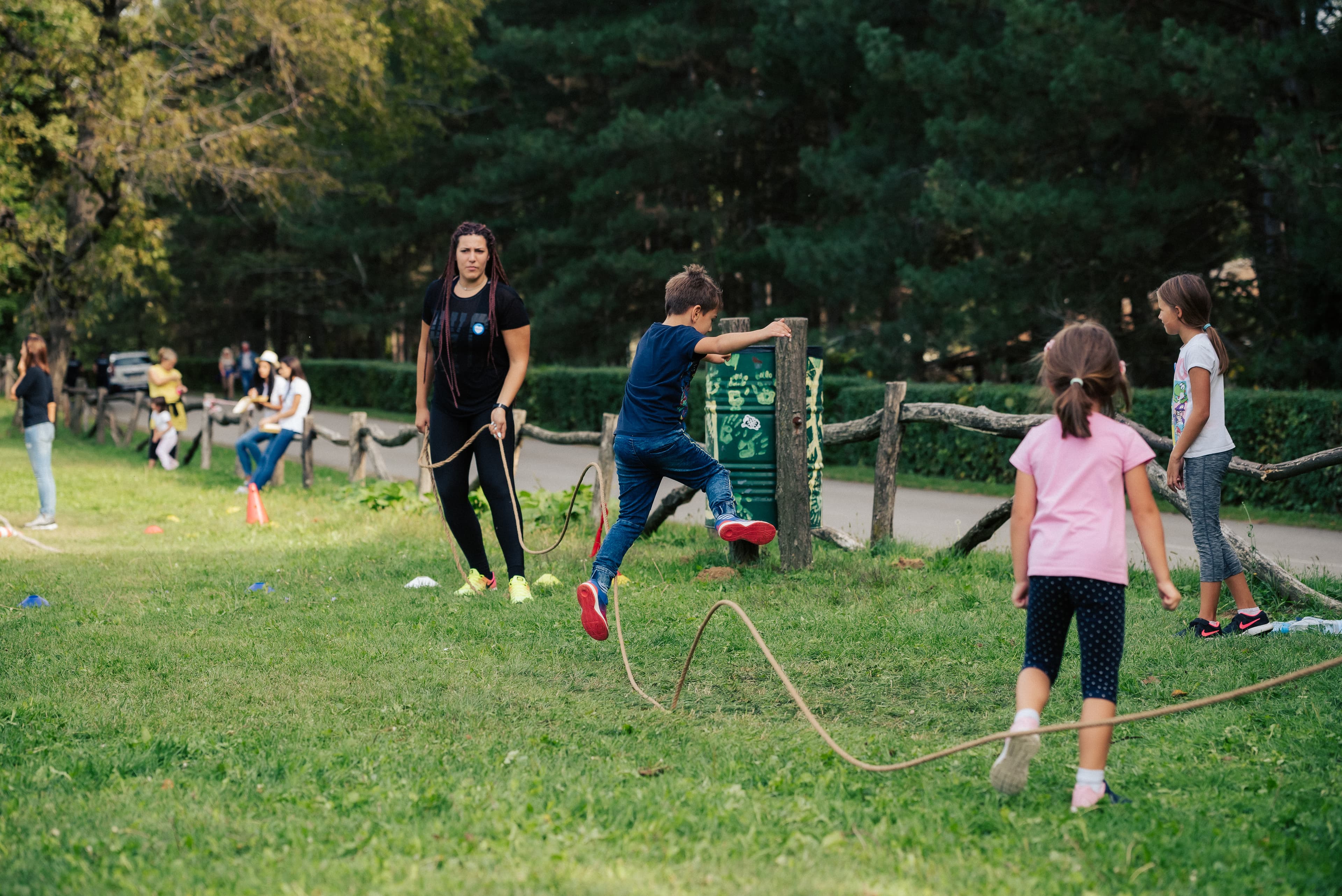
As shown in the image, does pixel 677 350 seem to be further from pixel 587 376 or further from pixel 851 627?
pixel 587 376

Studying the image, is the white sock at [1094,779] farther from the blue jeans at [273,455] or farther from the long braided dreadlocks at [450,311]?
the blue jeans at [273,455]

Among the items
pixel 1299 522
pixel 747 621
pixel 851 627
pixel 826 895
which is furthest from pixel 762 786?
pixel 1299 522

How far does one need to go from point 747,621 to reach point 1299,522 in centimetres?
944

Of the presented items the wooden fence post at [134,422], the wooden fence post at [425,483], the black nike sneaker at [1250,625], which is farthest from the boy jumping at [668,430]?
the wooden fence post at [134,422]

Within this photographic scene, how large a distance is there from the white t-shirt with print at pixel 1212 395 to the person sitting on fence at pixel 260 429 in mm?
9955

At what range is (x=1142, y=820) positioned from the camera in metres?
3.37

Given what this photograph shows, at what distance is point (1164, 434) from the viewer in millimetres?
13609

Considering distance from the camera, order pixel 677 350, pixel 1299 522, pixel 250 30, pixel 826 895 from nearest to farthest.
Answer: pixel 826 895, pixel 677 350, pixel 1299 522, pixel 250 30

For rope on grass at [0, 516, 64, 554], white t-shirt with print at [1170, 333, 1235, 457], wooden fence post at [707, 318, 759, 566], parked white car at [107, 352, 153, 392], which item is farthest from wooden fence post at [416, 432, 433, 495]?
parked white car at [107, 352, 153, 392]

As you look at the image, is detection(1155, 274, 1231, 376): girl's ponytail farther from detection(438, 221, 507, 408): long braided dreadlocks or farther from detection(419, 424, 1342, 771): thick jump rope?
detection(438, 221, 507, 408): long braided dreadlocks

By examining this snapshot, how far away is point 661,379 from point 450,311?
1.42 m

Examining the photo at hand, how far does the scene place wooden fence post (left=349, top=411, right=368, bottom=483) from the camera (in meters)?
Answer: 13.6

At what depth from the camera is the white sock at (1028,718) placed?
3539 millimetres

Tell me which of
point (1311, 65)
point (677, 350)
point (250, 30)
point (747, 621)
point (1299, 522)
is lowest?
point (1299, 522)
